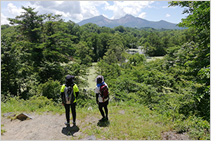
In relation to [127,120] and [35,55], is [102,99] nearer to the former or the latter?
[127,120]

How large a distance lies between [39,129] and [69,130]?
99 centimetres

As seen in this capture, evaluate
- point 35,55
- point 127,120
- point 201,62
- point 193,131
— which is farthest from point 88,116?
point 35,55

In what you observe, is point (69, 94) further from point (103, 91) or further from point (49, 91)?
point (49, 91)

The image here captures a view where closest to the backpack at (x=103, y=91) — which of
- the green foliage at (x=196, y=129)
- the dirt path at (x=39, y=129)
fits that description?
the dirt path at (x=39, y=129)

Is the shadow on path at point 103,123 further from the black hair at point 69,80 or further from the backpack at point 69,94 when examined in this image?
the black hair at point 69,80

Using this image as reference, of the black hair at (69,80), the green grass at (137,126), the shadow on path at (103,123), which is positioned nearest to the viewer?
the green grass at (137,126)

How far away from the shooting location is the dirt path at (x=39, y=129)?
13.8 ft

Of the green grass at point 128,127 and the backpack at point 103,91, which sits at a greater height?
the backpack at point 103,91

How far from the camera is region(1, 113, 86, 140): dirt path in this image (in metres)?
4.22

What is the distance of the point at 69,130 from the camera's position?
4.59 m

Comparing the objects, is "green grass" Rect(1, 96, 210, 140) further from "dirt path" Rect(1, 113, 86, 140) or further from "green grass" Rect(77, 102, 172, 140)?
"dirt path" Rect(1, 113, 86, 140)

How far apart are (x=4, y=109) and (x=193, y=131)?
7560mm

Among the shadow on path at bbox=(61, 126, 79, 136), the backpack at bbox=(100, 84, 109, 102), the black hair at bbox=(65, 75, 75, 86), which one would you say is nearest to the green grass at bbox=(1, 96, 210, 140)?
the shadow on path at bbox=(61, 126, 79, 136)

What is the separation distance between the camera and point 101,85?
476 cm
